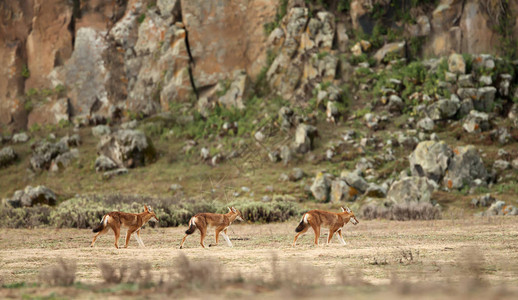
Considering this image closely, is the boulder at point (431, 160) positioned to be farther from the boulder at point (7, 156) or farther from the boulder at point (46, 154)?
→ the boulder at point (7, 156)

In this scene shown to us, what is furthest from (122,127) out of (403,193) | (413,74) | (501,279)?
(501,279)

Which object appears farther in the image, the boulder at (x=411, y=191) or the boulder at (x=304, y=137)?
the boulder at (x=304, y=137)

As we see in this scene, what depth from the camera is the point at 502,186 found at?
23.2 meters

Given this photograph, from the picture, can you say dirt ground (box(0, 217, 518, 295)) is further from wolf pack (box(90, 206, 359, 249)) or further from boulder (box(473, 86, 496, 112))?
boulder (box(473, 86, 496, 112))

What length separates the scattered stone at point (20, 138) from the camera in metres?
38.6

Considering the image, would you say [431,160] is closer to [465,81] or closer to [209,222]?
[465,81]

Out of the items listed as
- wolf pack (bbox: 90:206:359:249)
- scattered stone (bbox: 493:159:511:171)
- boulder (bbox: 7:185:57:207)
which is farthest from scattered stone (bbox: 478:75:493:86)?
boulder (bbox: 7:185:57:207)

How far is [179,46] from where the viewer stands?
36812 millimetres

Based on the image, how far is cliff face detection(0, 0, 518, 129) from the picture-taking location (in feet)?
109

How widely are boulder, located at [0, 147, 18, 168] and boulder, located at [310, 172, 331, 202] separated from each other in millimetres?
20944

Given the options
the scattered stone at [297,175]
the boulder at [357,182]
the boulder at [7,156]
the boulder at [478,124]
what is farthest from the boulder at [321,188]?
the boulder at [7,156]

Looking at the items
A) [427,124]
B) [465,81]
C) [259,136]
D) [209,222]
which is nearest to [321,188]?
[427,124]

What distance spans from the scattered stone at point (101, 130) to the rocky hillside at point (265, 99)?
12 cm

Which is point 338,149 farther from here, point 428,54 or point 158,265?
point 158,265
